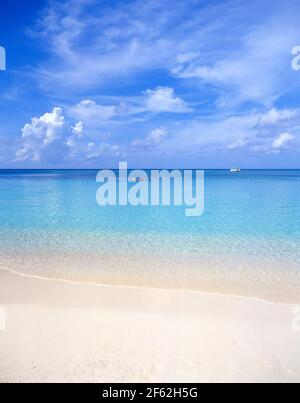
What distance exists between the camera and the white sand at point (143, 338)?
3.66 meters

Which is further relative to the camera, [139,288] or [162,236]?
[162,236]

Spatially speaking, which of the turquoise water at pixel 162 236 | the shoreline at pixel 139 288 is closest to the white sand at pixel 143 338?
the shoreline at pixel 139 288

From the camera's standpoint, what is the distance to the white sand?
3664mm

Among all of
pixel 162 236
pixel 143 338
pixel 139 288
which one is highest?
pixel 162 236

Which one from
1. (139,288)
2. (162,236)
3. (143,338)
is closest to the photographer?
(143,338)

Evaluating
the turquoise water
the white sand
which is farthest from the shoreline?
the turquoise water

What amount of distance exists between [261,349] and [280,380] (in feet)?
1.70

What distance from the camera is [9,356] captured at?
3.90m

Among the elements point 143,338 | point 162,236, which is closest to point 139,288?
point 143,338

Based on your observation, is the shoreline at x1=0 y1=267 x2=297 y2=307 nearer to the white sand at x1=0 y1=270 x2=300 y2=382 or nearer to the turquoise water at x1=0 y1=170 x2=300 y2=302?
the white sand at x1=0 y1=270 x2=300 y2=382

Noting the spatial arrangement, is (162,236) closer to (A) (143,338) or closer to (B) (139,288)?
(B) (139,288)

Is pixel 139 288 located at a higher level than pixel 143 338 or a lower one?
higher

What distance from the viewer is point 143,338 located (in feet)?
14.2

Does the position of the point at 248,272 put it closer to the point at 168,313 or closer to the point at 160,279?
the point at 160,279
